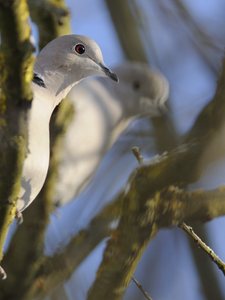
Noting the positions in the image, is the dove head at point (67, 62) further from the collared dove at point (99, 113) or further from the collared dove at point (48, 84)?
the collared dove at point (99, 113)

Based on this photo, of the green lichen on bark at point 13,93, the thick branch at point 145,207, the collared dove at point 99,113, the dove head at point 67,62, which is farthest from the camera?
the collared dove at point 99,113

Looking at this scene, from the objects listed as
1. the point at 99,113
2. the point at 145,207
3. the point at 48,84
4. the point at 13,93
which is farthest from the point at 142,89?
the point at 13,93

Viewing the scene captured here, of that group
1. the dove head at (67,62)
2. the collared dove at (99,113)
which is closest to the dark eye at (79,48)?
the dove head at (67,62)

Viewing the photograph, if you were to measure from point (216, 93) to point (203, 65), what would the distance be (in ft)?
4.34

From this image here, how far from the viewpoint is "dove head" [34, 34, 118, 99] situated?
262cm

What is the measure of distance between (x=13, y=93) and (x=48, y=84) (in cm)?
71

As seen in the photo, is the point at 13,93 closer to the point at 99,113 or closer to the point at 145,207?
the point at 145,207

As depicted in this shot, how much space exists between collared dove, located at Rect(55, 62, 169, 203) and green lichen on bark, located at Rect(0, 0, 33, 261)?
194cm

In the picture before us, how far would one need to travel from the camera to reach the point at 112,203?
2.56 meters

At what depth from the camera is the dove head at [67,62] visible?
8.61 ft

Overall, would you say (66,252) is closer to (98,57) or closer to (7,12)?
(98,57)

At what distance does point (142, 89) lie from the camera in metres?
5.33

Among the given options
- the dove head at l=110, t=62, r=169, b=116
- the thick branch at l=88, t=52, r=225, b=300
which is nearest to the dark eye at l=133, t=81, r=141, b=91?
the dove head at l=110, t=62, r=169, b=116

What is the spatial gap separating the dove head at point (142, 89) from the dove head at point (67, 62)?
2.09 m
